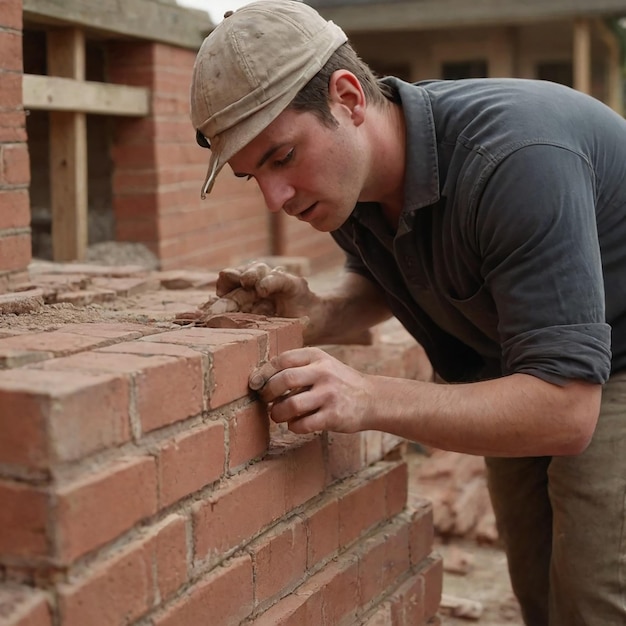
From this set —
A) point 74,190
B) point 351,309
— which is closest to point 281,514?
point 351,309

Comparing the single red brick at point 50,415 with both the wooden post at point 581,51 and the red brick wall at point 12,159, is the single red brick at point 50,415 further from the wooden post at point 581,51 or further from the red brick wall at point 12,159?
the wooden post at point 581,51

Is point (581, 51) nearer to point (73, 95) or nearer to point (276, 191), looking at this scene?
point (73, 95)

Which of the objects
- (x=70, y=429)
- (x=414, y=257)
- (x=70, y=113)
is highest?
(x=70, y=113)

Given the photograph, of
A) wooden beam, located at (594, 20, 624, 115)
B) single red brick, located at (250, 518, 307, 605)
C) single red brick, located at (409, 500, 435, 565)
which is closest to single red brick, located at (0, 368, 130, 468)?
single red brick, located at (250, 518, 307, 605)

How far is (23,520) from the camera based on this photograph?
157cm

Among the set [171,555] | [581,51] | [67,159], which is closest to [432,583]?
[171,555]

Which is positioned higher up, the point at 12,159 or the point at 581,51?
the point at 581,51

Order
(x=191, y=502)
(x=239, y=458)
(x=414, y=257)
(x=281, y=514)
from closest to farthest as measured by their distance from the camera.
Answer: (x=191, y=502), (x=239, y=458), (x=281, y=514), (x=414, y=257)

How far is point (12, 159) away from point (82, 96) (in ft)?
6.19

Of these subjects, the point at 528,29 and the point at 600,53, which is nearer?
the point at 528,29

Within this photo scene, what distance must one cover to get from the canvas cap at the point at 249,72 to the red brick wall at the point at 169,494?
473 millimetres

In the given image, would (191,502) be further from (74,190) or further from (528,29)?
(528,29)

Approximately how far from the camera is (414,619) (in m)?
2.82

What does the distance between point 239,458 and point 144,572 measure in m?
0.39
